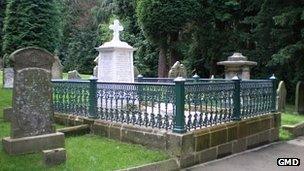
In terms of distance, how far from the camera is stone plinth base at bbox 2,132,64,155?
8414 mm

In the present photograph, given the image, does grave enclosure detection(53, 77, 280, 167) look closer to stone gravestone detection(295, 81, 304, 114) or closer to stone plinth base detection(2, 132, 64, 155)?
stone plinth base detection(2, 132, 64, 155)

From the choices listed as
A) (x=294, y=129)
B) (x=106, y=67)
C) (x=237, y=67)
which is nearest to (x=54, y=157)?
(x=106, y=67)

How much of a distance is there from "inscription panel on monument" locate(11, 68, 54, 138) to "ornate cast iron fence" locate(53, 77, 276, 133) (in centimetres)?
209

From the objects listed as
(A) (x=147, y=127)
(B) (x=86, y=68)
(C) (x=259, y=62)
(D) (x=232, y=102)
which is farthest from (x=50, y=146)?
(B) (x=86, y=68)

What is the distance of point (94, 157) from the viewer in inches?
347

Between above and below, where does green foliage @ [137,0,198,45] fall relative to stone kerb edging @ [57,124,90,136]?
above

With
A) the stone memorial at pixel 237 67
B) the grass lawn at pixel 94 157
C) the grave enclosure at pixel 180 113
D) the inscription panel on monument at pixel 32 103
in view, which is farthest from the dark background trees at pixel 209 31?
the inscription panel on monument at pixel 32 103

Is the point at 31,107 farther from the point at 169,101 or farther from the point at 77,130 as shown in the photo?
the point at 169,101

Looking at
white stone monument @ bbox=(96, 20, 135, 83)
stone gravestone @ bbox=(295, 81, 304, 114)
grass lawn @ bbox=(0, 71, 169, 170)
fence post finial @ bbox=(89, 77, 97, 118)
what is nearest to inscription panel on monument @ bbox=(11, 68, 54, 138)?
grass lawn @ bbox=(0, 71, 169, 170)

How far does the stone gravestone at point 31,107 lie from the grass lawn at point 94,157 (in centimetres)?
27

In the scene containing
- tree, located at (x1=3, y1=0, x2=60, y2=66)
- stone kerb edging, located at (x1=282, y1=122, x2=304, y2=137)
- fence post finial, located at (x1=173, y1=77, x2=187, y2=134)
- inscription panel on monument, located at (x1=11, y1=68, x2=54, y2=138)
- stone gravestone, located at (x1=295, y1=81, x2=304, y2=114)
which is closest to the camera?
inscription panel on monument, located at (x1=11, y1=68, x2=54, y2=138)

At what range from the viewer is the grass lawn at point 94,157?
8.12 m

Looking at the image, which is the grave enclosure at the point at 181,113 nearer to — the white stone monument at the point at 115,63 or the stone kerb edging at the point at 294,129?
the stone kerb edging at the point at 294,129

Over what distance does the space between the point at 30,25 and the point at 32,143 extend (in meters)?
19.8
